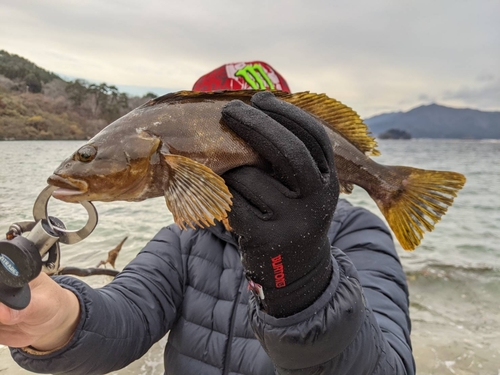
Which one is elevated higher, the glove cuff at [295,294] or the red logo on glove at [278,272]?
the red logo on glove at [278,272]

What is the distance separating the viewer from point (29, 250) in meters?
1.29

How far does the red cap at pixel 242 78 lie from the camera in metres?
3.06

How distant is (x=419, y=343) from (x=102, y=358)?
4.32m

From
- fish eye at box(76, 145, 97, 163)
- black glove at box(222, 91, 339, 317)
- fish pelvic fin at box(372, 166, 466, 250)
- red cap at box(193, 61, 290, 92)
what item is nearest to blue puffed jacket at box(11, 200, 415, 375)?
black glove at box(222, 91, 339, 317)

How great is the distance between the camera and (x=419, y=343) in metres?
4.89

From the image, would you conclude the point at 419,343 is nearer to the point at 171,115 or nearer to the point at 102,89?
the point at 171,115

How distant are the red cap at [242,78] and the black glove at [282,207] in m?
1.34

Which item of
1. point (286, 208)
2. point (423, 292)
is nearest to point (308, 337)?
point (286, 208)

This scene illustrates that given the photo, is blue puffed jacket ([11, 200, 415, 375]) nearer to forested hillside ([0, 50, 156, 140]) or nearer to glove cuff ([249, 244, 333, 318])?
glove cuff ([249, 244, 333, 318])

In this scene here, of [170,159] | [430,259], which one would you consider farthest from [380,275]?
[430,259]

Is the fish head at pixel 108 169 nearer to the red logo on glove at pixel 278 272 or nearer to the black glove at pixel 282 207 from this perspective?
the black glove at pixel 282 207

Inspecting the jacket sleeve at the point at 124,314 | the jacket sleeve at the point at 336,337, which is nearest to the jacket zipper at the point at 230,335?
the jacket sleeve at the point at 124,314

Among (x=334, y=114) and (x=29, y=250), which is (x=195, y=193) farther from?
(x=334, y=114)

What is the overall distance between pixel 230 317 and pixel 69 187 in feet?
4.71
